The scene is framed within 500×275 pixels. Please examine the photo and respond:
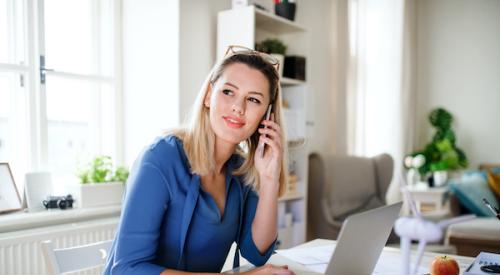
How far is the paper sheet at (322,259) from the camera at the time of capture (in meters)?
1.33

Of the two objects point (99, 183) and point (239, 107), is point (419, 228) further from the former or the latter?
point (99, 183)

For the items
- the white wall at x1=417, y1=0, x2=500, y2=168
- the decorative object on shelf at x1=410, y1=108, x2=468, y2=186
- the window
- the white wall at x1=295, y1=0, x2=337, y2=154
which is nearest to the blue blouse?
the window

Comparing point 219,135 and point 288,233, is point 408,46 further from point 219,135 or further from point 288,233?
point 219,135

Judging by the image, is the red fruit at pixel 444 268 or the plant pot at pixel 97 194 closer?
the red fruit at pixel 444 268


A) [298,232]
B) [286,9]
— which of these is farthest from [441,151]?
[286,9]

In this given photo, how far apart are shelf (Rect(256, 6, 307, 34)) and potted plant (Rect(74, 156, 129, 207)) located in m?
1.19

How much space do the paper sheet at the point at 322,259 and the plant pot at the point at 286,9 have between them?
1.81 meters

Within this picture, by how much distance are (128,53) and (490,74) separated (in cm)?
427

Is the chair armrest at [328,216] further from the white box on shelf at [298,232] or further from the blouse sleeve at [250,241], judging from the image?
the blouse sleeve at [250,241]

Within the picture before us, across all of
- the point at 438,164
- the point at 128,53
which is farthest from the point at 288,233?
the point at 438,164

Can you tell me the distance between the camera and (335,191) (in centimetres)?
337

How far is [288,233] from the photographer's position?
311cm

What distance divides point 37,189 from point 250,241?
53.1 inches

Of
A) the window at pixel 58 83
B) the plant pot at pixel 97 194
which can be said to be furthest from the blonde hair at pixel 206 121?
the window at pixel 58 83
